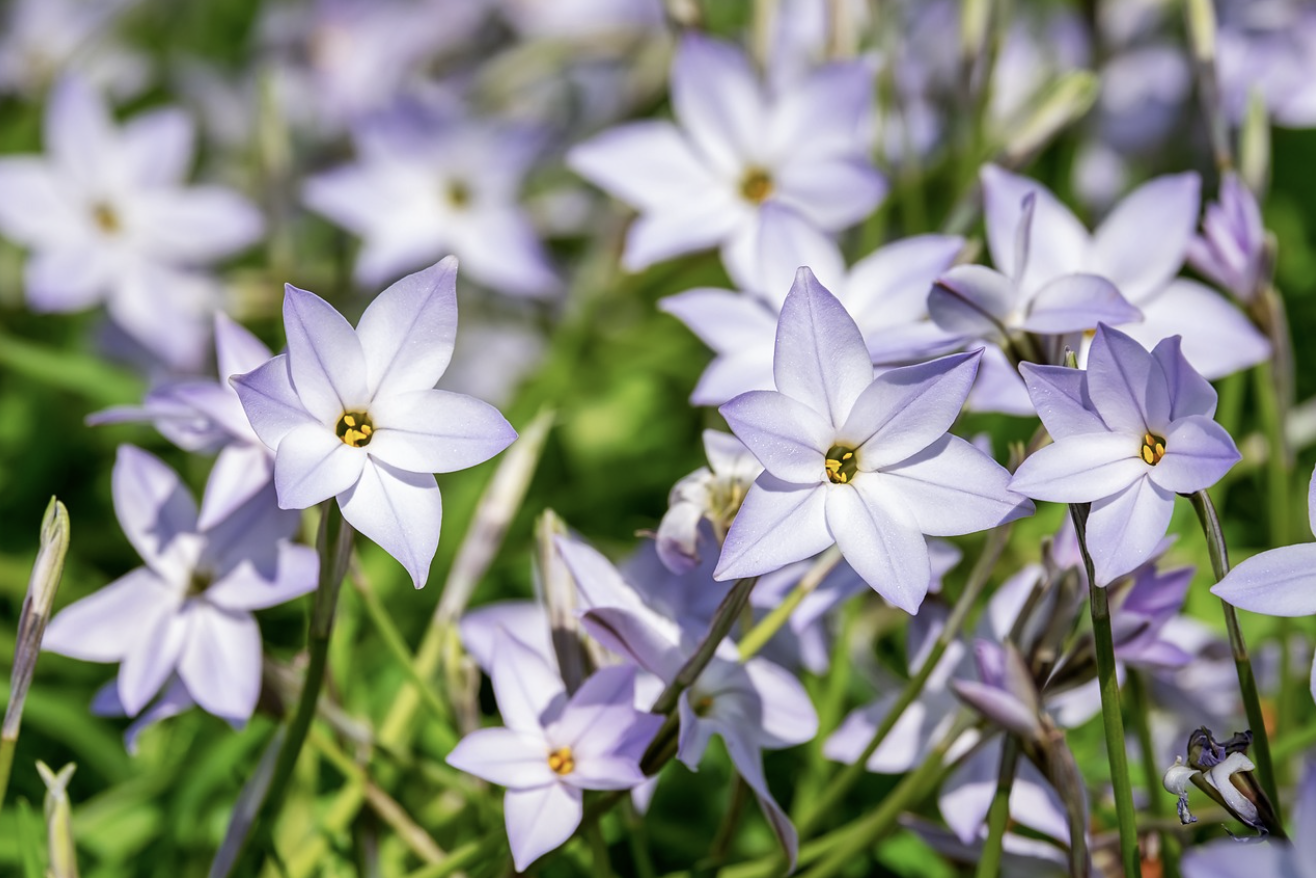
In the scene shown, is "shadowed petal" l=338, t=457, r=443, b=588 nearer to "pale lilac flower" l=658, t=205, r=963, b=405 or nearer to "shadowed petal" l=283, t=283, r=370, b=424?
"shadowed petal" l=283, t=283, r=370, b=424

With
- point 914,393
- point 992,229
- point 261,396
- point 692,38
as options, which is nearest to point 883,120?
point 692,38

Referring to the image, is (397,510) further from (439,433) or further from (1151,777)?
(1151,777)

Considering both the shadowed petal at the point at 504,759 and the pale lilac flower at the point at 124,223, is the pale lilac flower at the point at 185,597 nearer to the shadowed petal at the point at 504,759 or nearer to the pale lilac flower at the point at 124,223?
the shadowed petal at the point at 504,759

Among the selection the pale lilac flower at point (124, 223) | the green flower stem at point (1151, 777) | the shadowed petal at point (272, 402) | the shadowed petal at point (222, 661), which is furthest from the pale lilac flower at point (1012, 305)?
the pale lilac flower at point (124, 223)

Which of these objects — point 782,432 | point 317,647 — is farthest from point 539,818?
point 782,432

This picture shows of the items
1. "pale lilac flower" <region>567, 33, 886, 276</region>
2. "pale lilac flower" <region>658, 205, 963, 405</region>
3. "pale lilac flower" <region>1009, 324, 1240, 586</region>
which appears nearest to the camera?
"pale lilac flower" <region>1009, 324, 1240, 586</region>

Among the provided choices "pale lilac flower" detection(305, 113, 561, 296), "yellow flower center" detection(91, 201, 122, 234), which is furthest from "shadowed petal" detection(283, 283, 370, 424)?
"yellow flower center" detection(91, 201, 122, 234)

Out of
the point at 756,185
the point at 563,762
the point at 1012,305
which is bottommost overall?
the point at 563,762
